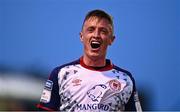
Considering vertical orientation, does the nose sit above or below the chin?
above

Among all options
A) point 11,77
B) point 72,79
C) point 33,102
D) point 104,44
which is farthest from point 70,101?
point 11,77

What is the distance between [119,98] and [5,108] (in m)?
0.67

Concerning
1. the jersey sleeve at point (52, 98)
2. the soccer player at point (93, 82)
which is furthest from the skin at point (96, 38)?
the jersey sleeve at point (52, 98)

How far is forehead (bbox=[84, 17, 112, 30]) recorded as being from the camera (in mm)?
1062

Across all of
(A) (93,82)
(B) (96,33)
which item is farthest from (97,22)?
(A) (93,82)

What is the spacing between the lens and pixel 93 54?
1.05 metres

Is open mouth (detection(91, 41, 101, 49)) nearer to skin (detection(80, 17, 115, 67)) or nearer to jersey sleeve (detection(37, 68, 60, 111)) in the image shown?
skin (detection(80, 17, 115, 67))

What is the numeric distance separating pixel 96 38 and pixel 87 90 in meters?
0.17

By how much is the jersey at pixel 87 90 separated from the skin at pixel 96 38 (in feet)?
0.07

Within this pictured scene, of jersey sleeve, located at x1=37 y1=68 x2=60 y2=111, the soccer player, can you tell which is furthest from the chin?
jersey sleeve, located at x1=37 y1=68 x2=60 y2=111

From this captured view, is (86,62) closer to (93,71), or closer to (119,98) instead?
(93,71)

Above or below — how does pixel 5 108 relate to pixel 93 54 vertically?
below

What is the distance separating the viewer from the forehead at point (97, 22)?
1062mm

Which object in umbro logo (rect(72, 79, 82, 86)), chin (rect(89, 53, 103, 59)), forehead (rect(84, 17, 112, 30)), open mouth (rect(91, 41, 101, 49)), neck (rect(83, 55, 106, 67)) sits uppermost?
forehead (rect(84, 17, 112, 30))
